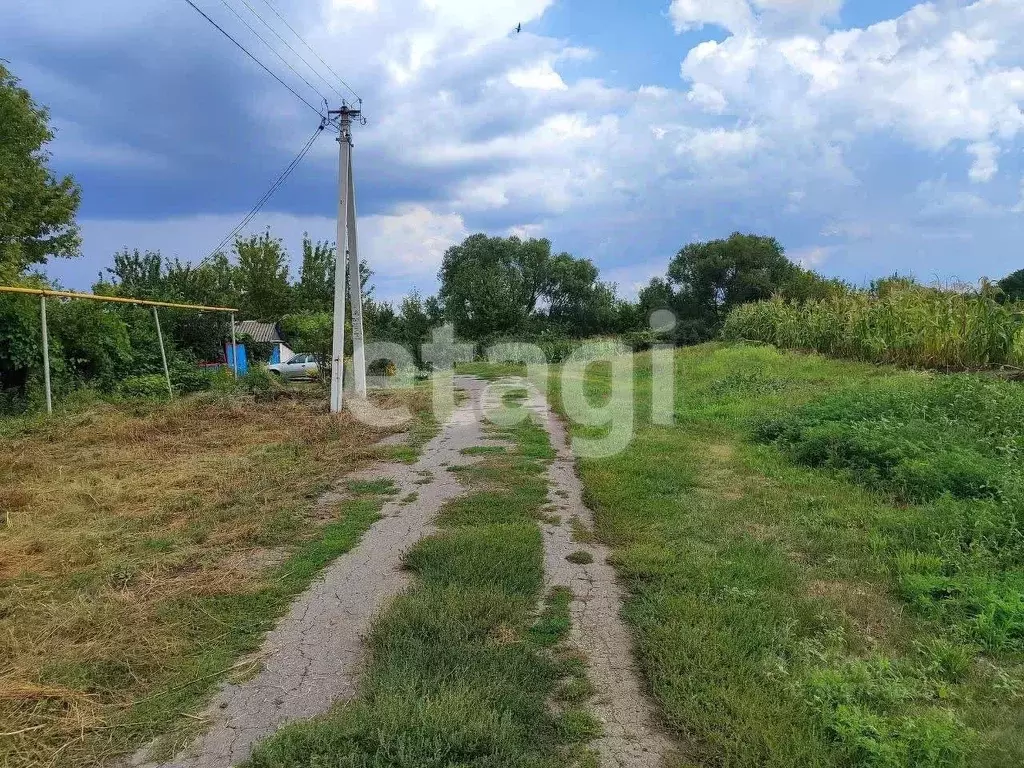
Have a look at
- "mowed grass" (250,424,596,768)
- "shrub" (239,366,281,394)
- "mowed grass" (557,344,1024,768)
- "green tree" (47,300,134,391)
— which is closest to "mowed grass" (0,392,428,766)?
"mowed grass" (250,424,596,768)

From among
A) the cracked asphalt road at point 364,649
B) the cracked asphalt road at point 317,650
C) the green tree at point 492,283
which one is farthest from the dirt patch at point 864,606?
the green tree at point 492,283

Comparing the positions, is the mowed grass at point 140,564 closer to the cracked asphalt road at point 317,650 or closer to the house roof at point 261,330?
the cracked asphalt road at point 317,650

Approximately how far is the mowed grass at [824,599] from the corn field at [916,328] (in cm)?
618

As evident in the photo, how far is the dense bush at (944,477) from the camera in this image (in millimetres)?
3393

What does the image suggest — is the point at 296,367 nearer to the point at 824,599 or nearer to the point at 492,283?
the point at 492,283

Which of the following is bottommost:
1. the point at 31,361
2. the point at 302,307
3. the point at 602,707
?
the point at 602,707

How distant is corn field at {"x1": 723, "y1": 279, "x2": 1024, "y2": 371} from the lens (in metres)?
11.3

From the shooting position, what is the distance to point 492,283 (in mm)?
32031

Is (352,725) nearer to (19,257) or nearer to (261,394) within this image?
(261,394)

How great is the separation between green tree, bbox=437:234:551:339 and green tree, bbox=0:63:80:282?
17950mm

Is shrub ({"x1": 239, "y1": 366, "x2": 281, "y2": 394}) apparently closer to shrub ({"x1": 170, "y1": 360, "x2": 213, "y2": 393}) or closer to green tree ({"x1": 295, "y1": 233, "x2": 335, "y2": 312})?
shrub ({"x1": 170, "y1": 360, "x2": 213, "y2": 393})

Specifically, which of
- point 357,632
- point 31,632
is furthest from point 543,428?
point 31,632

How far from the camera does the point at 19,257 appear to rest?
14906 millimetres

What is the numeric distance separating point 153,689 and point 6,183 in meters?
16.2
